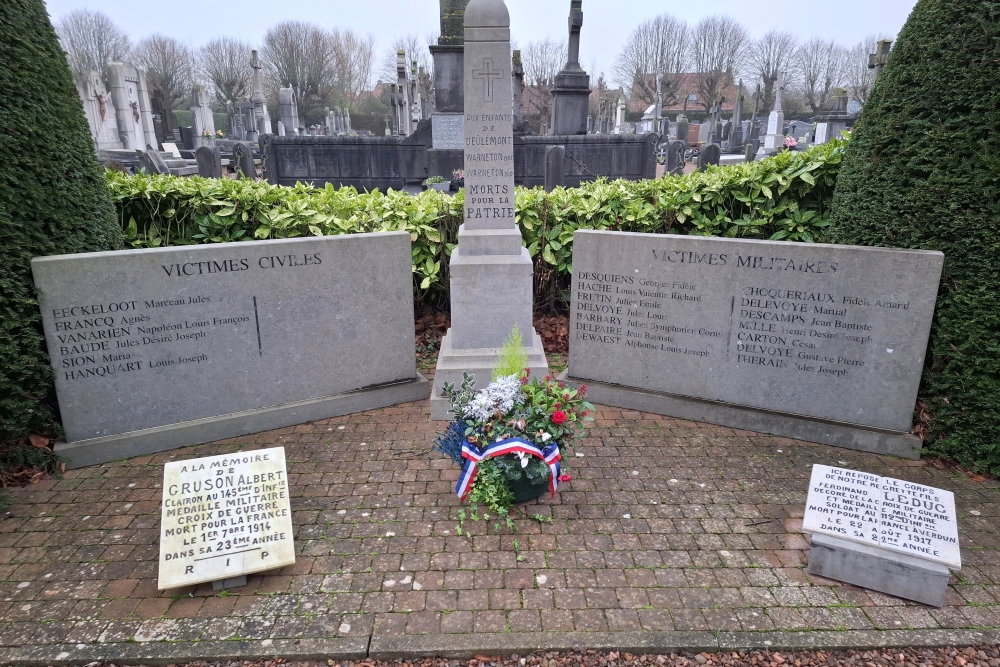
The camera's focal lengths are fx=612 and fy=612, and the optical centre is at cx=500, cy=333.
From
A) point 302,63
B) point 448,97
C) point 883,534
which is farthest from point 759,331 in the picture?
point 302,63

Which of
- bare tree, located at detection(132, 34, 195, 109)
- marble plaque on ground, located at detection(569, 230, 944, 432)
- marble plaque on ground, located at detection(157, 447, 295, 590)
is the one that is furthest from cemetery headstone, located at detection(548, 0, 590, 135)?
bare tree, located at detection(132, 34, 195, 109)

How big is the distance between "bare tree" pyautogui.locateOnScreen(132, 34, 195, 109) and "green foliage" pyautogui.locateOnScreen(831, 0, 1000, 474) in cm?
6896

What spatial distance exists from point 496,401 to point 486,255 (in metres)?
1.91

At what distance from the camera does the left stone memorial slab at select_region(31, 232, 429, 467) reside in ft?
14.3

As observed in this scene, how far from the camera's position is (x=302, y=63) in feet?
200

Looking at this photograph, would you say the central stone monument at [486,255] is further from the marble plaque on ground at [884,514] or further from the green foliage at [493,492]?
the marble plaque on ground at [884,514]

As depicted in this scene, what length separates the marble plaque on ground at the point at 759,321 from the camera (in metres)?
4.42

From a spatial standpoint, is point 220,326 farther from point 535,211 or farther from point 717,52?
point 717,52

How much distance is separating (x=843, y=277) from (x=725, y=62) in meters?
70.8

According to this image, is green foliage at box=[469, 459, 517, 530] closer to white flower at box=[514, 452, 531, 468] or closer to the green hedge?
white flower at box=[514, 452, 531, 468]

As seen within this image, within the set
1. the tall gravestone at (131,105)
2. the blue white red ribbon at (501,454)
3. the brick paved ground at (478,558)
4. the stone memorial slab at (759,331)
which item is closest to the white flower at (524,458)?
the blue white red ribbon at (501,454)

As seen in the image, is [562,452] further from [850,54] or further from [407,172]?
[850,54]

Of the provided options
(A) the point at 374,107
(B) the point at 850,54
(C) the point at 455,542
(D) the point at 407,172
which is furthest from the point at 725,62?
(C) the point at 455,542

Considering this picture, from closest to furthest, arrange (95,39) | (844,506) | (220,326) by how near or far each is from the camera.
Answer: (844,506), (220,326), (95,39)
